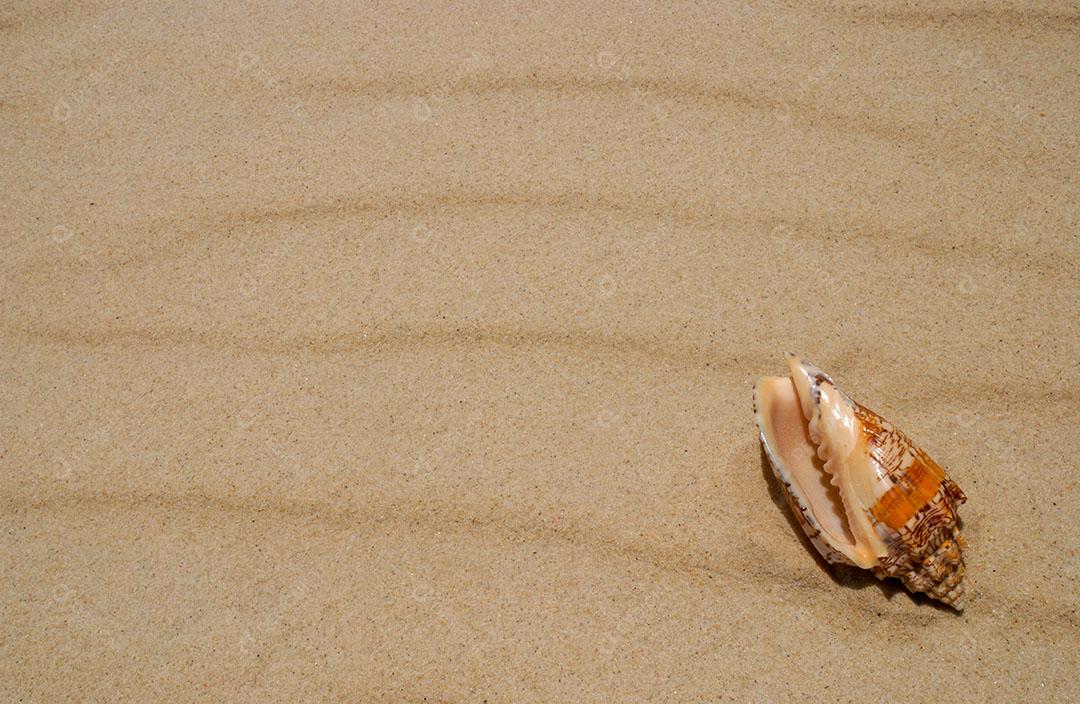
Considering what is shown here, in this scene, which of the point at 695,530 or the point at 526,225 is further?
the point at 526,225

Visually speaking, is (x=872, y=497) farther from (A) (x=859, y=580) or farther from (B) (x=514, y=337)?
(B) (x=514, y=337)

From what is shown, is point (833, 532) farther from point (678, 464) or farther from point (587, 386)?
point (587, 386)

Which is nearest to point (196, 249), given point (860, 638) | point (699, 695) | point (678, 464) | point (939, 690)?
point (678, 464)

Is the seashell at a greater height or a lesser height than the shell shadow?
greater

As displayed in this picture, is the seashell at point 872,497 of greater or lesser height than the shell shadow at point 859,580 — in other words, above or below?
above

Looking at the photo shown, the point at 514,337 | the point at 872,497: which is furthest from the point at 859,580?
the point at 514,337
